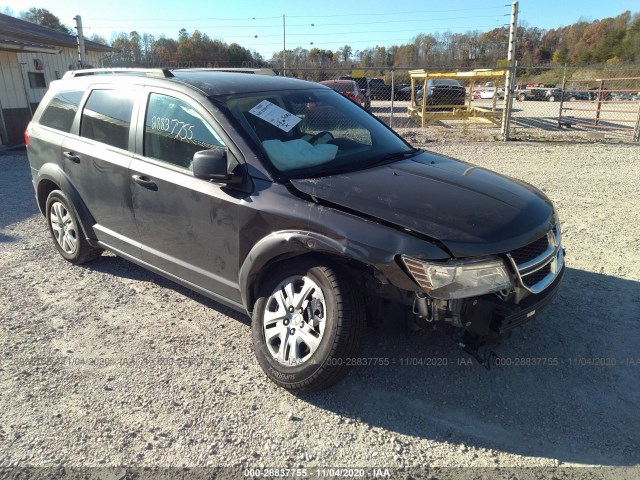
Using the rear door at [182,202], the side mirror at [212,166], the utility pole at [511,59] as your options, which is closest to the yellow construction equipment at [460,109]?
the utility pole at [511,59]

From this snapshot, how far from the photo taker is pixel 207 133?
3.28 m

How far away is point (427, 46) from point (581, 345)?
4873 centimetres

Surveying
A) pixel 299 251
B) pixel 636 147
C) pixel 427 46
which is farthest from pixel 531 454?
pixel 427 46

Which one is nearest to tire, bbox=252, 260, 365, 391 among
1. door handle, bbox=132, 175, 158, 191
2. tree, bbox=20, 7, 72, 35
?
door handle, bbox=132, 175, 158, 191

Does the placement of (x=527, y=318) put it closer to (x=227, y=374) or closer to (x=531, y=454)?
(x=531, y=454)

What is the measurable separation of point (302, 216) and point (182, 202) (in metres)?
1.06

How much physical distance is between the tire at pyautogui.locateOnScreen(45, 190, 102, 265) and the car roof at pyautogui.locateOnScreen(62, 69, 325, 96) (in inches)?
48.2

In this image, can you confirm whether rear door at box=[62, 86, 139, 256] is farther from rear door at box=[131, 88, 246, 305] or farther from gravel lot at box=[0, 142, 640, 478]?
gravel lot at box=[0, 142, 640, 478]

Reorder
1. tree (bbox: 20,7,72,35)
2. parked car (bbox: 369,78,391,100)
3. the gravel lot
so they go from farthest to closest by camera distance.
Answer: tree (bbox: 20,7,72,35) → parked car (bbox: 369,78,391,100) → the gravel lot

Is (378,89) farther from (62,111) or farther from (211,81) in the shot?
(211,81)

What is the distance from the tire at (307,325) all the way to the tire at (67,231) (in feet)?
8.09

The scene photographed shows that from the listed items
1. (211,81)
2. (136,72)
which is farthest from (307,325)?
(136,72)

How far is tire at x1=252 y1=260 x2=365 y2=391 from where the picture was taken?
2.67 m

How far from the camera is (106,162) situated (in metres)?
3.94
